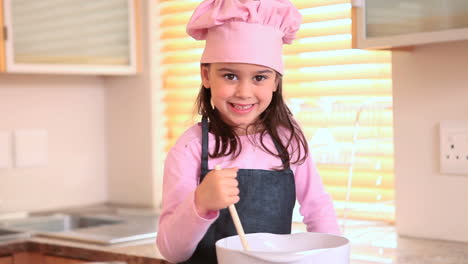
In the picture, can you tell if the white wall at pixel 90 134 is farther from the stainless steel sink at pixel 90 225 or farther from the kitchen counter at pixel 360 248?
the kitchen counter at pixel 360 248

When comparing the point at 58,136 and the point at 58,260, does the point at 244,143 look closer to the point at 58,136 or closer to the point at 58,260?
the point at 58,260

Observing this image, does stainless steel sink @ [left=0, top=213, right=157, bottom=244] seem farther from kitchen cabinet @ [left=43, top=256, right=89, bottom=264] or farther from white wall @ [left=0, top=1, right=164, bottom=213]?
white wall @ [left=0, top=1, right=164, bottom=213]

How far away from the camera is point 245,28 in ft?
4.29

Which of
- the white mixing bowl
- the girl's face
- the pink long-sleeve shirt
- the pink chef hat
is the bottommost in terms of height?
the white mixing bowl

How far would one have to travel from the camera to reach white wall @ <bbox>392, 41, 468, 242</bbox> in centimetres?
173

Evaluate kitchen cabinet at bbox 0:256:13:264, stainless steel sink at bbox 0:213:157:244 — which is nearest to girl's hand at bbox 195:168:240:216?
stainless steel sink at bbox 0:213:157:244

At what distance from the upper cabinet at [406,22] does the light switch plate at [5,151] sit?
124 cm

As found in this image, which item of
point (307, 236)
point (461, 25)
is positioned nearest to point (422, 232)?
point (461, 25)

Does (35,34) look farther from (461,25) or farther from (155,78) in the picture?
(461,25)

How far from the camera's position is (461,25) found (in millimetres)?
1532

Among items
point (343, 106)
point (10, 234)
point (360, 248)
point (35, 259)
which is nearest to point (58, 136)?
point (10, 234)

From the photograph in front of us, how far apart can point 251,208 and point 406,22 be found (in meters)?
0.56

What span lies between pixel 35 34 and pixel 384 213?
1147 mm

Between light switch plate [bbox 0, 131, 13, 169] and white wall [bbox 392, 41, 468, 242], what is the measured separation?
4.10 feet
